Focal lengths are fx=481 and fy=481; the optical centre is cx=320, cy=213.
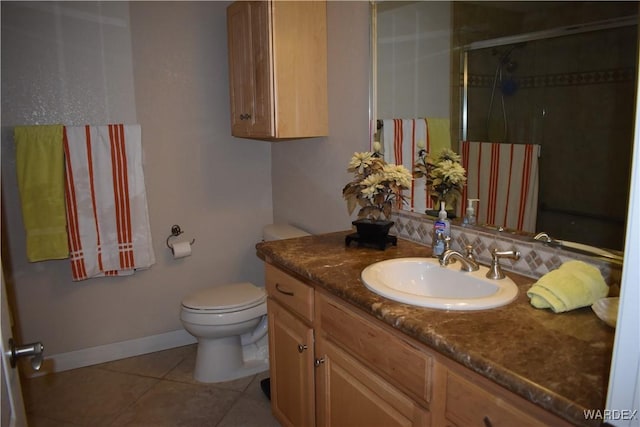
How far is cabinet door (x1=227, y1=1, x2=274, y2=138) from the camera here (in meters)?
2.32

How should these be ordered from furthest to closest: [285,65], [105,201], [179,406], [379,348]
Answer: [105,201]
[179,406]
[285,65]
[379,348]

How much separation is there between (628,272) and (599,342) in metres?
0.59

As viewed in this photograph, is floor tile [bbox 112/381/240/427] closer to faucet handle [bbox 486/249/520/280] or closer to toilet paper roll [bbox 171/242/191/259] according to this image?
toilet paper roll [bbox 171/242/191/259]

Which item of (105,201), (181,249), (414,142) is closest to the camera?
(414,142)

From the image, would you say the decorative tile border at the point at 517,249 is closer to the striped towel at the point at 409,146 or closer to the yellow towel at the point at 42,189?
the striped towel at the point at 409,146

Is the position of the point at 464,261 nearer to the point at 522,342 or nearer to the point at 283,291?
the point at 522,342

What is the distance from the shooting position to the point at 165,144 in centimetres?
293

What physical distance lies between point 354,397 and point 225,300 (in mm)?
1267

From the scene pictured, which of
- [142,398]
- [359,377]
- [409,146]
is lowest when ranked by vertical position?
[142,398]

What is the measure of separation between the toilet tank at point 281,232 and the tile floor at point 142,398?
792mm

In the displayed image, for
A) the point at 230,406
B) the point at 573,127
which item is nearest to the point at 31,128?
the point at 230,406

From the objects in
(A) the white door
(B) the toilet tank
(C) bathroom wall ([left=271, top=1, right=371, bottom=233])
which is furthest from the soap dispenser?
(A) the white door

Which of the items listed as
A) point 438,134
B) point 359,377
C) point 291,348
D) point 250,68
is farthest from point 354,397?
point 250,68

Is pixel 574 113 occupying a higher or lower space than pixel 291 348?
higher
